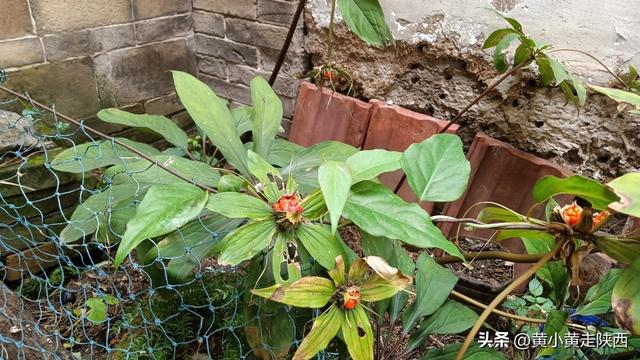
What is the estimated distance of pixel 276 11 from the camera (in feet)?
5.68

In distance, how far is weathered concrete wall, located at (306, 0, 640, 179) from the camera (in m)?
1.29

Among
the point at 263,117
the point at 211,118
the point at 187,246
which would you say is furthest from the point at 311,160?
the point at 187,246

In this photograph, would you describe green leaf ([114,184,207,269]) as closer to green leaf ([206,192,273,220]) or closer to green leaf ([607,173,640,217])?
green leaf ([206,192,273,220])

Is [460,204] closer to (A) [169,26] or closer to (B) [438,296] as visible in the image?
(B) [438,296]

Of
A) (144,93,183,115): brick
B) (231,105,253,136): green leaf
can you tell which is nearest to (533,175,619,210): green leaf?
(231,105,253,136): green leaf

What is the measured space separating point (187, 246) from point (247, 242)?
212mm

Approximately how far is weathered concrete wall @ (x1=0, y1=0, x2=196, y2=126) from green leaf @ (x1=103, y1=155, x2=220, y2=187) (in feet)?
2.90

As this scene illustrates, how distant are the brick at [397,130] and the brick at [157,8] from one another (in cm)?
92

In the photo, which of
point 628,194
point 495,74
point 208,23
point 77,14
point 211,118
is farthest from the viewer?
point 208,23

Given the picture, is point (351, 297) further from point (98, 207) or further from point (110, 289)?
point (110, 289)

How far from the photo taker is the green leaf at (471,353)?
0.82 meters

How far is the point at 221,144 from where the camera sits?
93 cm

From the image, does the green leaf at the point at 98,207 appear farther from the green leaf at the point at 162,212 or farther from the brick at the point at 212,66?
the brick at the point at 212,66

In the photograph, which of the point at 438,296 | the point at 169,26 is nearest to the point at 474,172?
the point at 438,296
